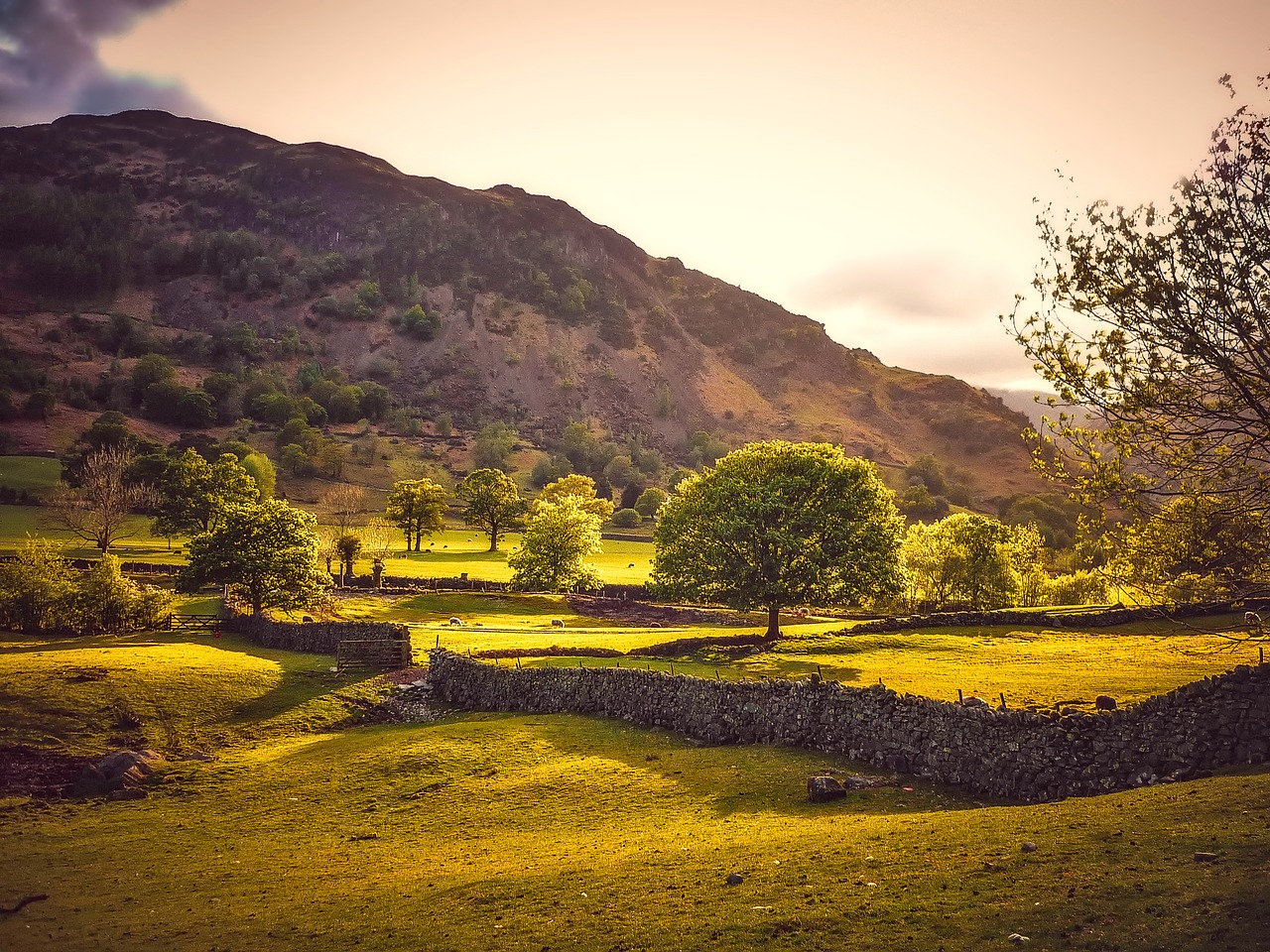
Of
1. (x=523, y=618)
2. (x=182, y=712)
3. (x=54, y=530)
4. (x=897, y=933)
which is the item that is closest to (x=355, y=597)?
(x=523, y=618)

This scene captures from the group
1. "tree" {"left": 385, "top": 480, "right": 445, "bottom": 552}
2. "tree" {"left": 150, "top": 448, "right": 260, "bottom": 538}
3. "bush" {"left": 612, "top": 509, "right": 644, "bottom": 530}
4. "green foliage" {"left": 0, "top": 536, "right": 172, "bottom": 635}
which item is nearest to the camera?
"green foliage" {"left": 0, "top": 536, "right": 172, "bottom": 635}

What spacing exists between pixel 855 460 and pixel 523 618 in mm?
31637

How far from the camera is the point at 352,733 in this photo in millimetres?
37469

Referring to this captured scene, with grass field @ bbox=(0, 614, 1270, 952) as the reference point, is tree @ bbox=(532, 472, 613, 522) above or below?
above

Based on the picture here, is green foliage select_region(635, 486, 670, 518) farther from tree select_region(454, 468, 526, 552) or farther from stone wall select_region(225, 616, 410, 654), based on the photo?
stone wall select_region(225, 616, 410, 654)

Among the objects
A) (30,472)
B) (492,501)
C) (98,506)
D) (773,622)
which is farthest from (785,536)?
(30,472)

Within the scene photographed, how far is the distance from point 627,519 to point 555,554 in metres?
87.5

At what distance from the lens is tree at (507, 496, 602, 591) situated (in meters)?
86.7

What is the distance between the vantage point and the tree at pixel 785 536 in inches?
2162

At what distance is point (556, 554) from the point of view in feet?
288

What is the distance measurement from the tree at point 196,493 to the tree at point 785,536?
5954 cm

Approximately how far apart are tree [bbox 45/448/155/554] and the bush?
3507 inches

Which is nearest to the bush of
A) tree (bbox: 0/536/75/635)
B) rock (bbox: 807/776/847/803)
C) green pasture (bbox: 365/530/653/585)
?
green pasture (bbox: 365/530/653/585)

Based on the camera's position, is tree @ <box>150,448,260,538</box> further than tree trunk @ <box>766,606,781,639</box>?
Yes
